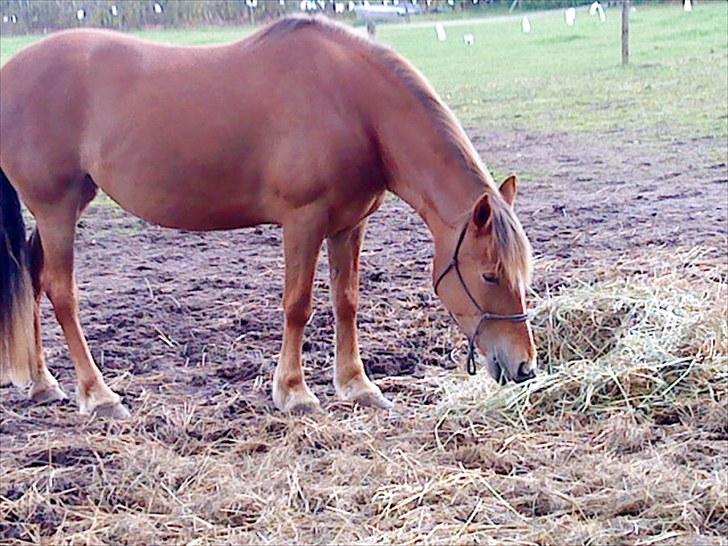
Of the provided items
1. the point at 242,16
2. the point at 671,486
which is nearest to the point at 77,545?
the point at 671,486

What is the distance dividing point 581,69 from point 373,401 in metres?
12.7

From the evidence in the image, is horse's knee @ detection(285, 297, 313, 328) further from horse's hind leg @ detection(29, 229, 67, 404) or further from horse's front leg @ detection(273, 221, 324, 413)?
horse's hind leg @ detection(29, 229, 67, 404)

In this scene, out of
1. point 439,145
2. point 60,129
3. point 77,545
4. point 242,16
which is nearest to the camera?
point 77,545

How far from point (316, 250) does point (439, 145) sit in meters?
0.61

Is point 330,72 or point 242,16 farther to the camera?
point 242,16

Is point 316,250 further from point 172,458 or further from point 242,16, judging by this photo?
point 242,16

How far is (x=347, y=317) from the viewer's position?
4242 mm

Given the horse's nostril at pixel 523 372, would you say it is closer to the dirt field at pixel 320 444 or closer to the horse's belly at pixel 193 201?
the dirt field at pixel 320 444

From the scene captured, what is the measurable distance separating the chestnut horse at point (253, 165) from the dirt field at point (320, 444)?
0.84ft

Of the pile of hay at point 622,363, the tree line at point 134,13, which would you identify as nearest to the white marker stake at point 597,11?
the tree line at point 134,13

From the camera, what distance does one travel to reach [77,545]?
297 cm

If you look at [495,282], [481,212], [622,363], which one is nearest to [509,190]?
[481,212]

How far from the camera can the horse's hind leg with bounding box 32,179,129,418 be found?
4.09 m

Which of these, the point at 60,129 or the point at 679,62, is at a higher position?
the point at 60,129
